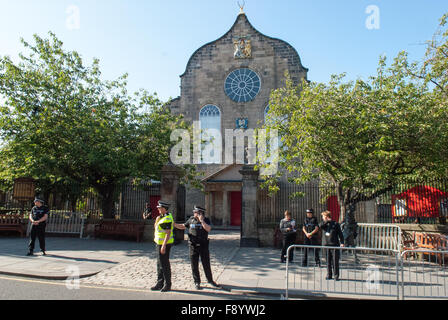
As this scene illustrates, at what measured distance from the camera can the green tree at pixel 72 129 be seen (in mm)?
12148

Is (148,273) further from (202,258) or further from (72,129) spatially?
(72,129)

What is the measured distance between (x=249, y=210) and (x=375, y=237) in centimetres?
463

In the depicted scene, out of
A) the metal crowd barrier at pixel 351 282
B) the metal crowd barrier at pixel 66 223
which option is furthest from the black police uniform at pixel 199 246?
the metal crowd barrier at pixel 66 223

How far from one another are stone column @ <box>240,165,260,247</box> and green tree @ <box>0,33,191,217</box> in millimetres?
4142

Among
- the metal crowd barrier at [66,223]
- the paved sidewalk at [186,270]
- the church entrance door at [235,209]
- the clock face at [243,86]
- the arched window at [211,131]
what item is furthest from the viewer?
the clock face at [243,86]

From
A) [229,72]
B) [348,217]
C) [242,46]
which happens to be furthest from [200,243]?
[242,46]

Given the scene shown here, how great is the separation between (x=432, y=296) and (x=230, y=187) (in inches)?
693

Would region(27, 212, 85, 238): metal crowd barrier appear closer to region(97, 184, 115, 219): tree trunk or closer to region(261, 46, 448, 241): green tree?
region(97, 184, 115, 219): tree trunk

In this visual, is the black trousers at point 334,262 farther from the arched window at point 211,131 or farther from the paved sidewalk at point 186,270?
the arched window at point 211,131

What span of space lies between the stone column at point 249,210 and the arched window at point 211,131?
12313mm

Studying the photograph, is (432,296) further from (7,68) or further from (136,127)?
(7,68)

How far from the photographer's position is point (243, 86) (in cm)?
2547

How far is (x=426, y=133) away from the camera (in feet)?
28.7
